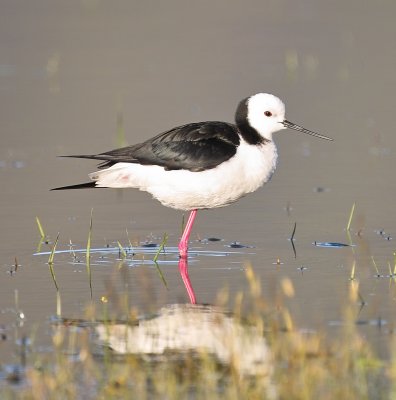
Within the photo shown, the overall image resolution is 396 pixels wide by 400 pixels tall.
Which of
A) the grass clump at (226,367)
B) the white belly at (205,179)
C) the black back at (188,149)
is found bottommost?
the grass clump at (226,367)

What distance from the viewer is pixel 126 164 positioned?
9008mm

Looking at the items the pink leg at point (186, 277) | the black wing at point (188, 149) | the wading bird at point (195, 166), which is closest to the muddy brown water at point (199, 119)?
the pink leg at point (186, 277)

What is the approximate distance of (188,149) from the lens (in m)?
8.81

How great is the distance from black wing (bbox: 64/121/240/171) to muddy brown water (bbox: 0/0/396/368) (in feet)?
2.34

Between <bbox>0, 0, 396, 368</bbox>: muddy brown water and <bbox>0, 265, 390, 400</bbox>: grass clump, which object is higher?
<bbox>0, 0, 396, 368</bbox>: muddy brown water

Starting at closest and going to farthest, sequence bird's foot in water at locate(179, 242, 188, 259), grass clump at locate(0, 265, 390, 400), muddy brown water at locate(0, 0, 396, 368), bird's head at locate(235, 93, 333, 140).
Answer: grass clump at locate(0, 265, 390, 400)
muddy brown water at locate(0, 0, 396, 368)
bird's foot in water at locate(179, 242, 188, 259)
bird's head at locate(235, 93, 333, 140)

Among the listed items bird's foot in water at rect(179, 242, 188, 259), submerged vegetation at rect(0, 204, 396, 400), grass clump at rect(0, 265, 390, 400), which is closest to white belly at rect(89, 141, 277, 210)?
bird's foot in water at rect(179, 242, 188, 259)

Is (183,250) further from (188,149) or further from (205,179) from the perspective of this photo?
(188,149)

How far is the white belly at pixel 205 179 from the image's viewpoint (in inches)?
344

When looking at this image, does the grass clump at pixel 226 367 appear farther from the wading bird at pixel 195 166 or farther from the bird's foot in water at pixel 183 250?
the wading bird at pixel 195 166

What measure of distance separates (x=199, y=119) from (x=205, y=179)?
234 inches

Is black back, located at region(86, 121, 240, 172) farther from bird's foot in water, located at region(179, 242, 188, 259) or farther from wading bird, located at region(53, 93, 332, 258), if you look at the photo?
bird's foot in water, located at region(179, 242, 188, 259)

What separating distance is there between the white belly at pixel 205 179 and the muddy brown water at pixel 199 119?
1.43ft

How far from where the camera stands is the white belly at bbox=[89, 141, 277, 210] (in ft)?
28.7
